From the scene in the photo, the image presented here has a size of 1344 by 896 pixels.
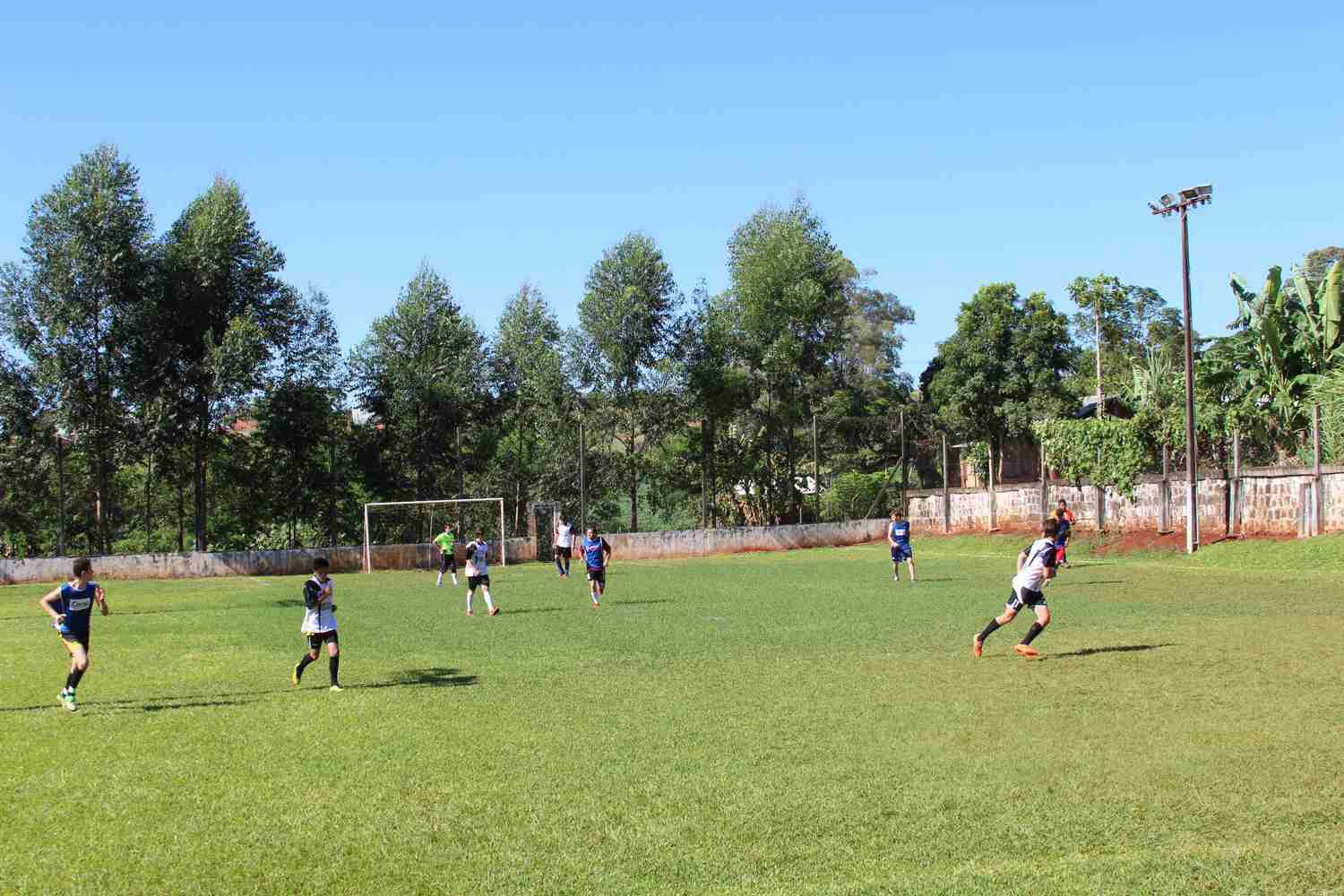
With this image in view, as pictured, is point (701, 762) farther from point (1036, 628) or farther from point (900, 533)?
point (900, 533)

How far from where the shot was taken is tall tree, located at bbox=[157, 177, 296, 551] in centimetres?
5203

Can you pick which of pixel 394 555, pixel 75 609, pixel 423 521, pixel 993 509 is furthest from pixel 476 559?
pixel 423 521

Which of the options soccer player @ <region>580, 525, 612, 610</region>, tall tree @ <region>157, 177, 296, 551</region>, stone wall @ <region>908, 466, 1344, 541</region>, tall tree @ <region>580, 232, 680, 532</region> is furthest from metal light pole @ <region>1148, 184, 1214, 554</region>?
tall tree @ <region>157, 177, 296, 551</region>

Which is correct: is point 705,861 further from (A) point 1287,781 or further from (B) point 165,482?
(B) point 165,482

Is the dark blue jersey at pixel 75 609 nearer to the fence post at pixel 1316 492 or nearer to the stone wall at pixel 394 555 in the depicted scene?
the fence post at pixel 1316 492

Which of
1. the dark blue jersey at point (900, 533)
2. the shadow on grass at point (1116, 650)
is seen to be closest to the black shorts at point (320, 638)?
the shadow on grass at point (1116, 650)

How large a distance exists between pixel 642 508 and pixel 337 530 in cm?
1703

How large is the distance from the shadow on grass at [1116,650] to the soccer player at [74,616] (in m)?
12.4

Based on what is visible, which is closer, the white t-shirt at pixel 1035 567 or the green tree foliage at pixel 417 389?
the white t-shirt at pixel 1035 567

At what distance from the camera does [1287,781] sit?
31.2ft

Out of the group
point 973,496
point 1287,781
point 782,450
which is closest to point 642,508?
point 782,450

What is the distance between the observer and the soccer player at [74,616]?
561 inches

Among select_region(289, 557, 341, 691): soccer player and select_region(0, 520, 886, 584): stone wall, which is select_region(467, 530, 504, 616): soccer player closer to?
select_region(289, 557, 341, 691): soccer player

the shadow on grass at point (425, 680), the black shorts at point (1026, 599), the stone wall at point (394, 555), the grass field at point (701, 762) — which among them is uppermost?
the black shorts at point (1026, 599)
